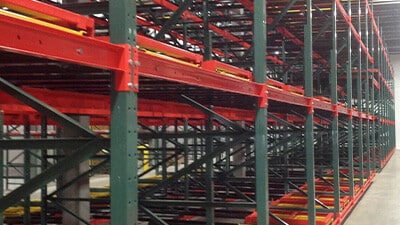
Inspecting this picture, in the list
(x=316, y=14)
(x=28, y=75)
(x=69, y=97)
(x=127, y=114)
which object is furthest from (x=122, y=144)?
(x=316, y=14)

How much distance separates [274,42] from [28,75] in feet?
29.4

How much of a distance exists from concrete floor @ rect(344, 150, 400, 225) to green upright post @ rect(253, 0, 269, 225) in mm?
4987

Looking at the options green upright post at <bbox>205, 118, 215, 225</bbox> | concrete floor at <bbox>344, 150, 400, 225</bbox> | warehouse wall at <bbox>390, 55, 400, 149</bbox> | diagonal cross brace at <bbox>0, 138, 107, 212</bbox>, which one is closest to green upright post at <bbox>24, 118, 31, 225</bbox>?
green upright post at <bbox>205, 118, 215, 225</bbox>

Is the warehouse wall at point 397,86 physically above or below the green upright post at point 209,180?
above

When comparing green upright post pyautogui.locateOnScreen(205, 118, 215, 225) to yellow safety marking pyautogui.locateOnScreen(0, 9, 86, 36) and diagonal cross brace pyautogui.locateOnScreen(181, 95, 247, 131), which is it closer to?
diagonal cross brace pyautogui.locateOnScreen(181, 95, 247, 131)

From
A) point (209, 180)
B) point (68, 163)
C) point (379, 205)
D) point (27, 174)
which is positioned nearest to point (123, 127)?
point (68, 163)

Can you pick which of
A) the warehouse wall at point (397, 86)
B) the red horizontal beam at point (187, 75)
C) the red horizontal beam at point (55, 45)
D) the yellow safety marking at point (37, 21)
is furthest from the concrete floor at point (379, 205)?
the warehouse wall at point (397, 86)

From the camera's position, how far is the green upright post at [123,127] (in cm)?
245

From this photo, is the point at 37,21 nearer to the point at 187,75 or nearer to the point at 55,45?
the point at 55,45

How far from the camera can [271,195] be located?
36.9 ft

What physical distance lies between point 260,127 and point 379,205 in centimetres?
722

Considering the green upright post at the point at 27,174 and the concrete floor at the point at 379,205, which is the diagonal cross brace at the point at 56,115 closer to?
the green upright post at the point at 27,174

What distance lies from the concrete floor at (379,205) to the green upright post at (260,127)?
16.4 ft

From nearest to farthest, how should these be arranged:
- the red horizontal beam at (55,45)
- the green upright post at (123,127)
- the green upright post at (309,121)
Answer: the red horizontal beam at (55,45)
the green upright post at (123,127)
the green upright post at (309,121)
